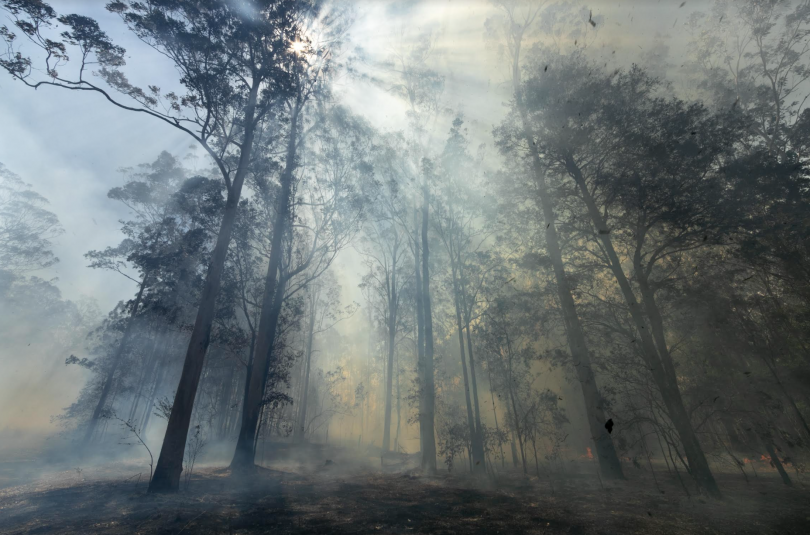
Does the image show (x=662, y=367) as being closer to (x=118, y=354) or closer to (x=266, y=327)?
(x=266, y=327)

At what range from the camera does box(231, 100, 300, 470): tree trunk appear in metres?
12.0

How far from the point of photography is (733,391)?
11.4 metres

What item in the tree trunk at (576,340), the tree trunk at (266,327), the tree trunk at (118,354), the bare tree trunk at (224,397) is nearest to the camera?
the tree trunk at (576,340)

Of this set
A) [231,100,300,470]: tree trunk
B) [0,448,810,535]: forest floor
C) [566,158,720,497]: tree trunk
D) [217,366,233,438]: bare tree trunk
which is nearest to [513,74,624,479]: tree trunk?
[0,448,810,535]: forest floor

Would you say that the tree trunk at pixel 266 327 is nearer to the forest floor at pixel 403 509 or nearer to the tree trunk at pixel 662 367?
the forest floor at pixel 403 509

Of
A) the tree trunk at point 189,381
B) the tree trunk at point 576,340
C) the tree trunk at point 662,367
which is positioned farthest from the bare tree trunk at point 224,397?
the tree trunk at point 662,367

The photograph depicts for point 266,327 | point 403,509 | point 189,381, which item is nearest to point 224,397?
point 266,327

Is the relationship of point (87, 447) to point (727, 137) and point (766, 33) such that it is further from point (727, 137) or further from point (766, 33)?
point (766, 33)

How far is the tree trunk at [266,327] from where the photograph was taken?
12031 mm

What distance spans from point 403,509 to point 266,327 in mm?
8787

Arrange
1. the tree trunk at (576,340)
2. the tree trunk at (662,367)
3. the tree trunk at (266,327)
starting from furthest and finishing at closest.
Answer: the tree trunk at (266,327), the tree trunk at (576,340), the tree trunk at (662,367)

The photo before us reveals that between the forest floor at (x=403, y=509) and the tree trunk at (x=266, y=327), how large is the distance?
2.03m

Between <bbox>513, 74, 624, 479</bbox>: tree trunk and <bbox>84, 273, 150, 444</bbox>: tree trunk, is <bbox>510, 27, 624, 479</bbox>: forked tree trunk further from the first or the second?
<bbox>84, 273, 150, 444</bbox>: tree trunk

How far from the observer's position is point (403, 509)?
6.86 metres
